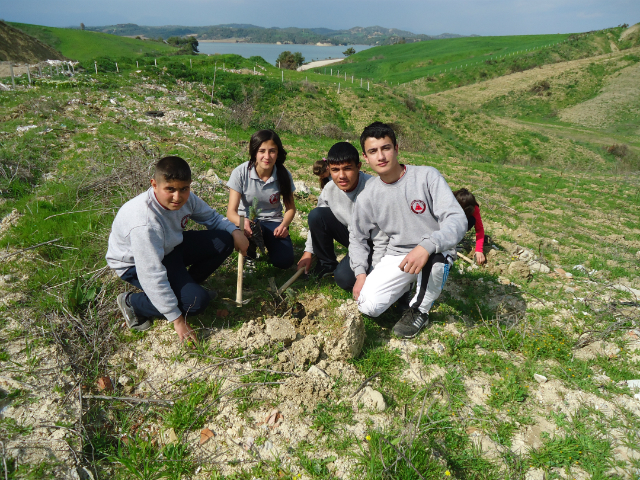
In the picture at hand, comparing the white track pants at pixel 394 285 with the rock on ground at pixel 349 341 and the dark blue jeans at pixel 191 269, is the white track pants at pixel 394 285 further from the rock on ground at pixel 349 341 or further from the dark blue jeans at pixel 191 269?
the dark blue jeans at pixel 191 269

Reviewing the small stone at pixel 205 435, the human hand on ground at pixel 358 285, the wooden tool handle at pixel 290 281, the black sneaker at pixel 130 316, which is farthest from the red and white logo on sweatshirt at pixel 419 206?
the black sneaker at pixel 130 316

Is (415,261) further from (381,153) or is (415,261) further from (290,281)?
(290,281)

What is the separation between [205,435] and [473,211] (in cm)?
400

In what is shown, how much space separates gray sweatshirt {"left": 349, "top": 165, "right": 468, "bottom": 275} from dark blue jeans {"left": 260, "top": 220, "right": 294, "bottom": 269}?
90 cm

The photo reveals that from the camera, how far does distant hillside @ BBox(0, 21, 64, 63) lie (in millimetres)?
28125

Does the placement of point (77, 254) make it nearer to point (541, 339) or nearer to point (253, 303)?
point (253, 303)

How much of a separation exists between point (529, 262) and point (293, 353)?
13.4 ft

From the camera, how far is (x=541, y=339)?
3.24m

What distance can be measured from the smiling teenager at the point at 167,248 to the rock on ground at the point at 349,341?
3.78 ft

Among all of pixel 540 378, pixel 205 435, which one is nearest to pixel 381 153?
pixel 540 378

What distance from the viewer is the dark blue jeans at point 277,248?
156 inches

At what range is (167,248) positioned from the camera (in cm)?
290

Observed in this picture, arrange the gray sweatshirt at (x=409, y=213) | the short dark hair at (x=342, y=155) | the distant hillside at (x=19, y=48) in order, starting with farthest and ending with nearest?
the distant hillside at (x=19, y=48) < the short dark hair at (x=342, y=155) < the gray sweatshirt at (x=409, y=213)

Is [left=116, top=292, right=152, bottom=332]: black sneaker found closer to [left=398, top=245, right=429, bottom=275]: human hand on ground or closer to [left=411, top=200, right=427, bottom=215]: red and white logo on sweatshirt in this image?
[left=398, top=245, right=429, bottom=275]: human hand on ground
